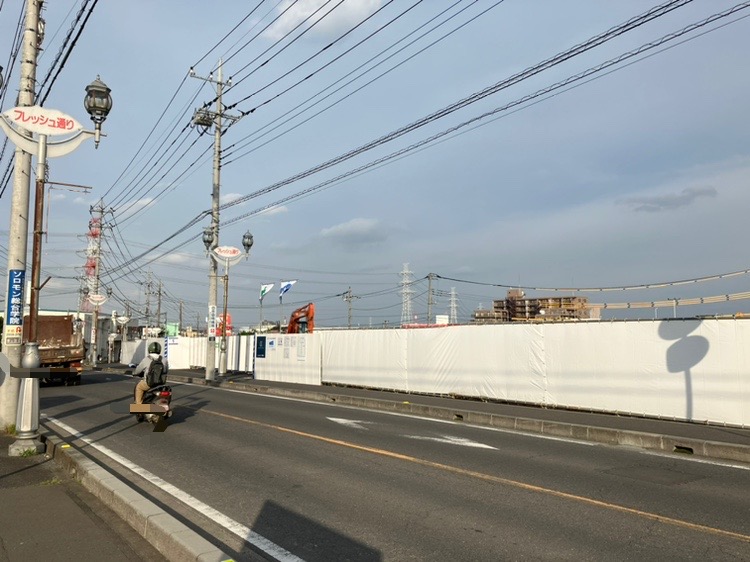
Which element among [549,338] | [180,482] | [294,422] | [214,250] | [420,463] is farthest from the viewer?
[214,250]

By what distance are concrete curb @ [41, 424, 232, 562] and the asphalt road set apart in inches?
14.1

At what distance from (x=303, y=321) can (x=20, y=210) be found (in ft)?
66.1

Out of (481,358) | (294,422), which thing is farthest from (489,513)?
(481,358)

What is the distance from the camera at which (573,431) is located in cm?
1227

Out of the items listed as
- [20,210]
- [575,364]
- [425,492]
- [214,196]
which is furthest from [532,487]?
[214,196]

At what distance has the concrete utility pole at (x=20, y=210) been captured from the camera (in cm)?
1086

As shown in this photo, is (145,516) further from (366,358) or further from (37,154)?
(366,358)

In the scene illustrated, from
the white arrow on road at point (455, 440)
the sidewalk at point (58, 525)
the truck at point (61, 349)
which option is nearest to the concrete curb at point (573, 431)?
the white arrow on road at point (455, 440)

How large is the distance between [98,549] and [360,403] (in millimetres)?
13135

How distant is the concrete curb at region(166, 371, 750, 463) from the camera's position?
Result: 1009 cm

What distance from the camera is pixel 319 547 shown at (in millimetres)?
5254

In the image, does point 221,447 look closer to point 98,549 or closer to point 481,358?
point 98,549

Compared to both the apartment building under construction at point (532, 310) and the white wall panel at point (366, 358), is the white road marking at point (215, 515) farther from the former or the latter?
the apartment building under construction at point (532, 310)

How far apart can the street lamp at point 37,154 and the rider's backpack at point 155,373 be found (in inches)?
111
